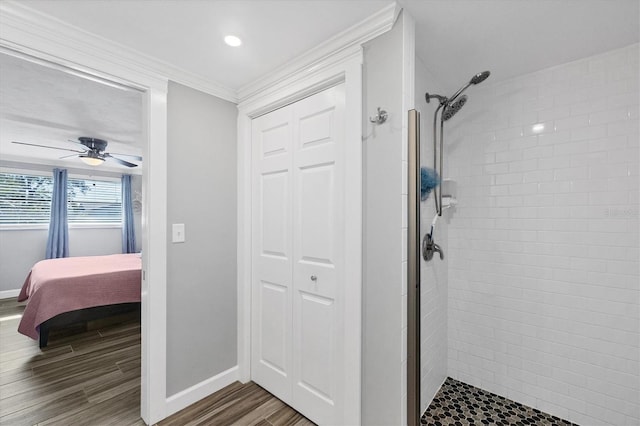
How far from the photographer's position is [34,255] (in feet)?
16.1

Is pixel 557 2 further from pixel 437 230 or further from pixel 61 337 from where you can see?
pixel 61 337

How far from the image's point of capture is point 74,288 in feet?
9.94

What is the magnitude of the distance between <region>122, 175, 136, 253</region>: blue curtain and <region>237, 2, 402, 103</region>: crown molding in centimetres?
497

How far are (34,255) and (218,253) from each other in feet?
16.2

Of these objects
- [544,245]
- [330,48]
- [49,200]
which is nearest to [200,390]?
[330,48]

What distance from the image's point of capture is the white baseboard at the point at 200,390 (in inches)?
74.5

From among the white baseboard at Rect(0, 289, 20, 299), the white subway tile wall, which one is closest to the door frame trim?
the white subway tile wall

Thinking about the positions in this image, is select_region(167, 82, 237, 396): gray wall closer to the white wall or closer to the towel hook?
the towel hook

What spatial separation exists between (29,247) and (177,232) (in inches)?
194

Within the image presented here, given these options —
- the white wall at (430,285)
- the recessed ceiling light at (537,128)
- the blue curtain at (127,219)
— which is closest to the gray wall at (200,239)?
the white wall at (430,285)

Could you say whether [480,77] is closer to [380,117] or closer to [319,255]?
[380,117]

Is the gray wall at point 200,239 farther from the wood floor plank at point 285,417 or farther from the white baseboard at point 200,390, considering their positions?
the wood floor plank at point 285,417

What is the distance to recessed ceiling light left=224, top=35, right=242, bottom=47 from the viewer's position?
1.57 m

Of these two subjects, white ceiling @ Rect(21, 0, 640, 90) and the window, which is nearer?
white ceiling @ Rect(21, 0, 640, 90)
